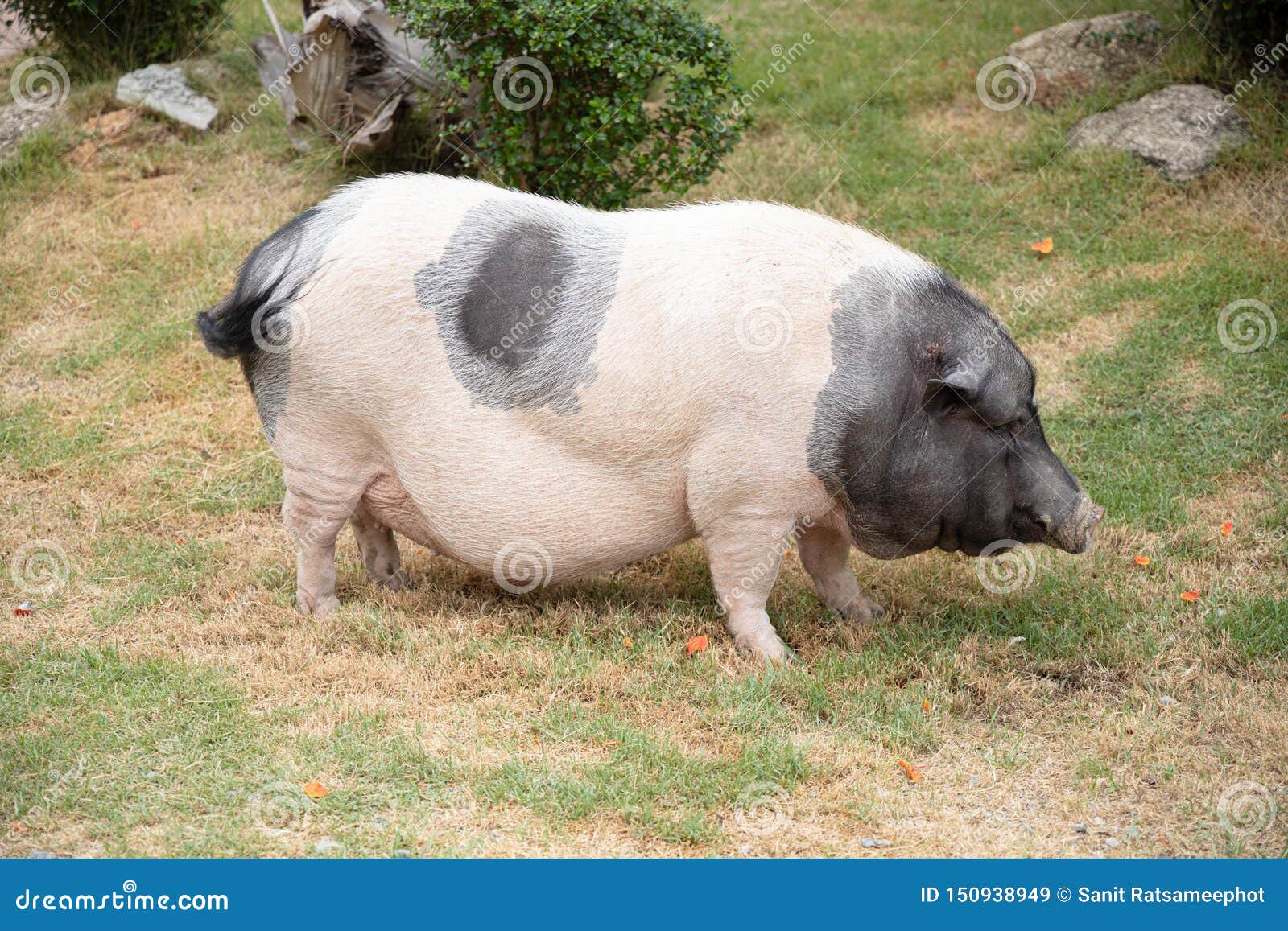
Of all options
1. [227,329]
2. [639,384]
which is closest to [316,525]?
[227,329]

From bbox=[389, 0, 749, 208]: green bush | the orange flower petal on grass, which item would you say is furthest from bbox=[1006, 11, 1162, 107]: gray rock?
the orange flower petal on grass

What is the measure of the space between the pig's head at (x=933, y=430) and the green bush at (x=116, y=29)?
280 inches

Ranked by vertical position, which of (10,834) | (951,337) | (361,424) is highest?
(951,337)

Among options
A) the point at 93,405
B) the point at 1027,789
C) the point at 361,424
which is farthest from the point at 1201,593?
the point at 93,405

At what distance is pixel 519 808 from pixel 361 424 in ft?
5.46

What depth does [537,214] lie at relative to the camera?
206 inches

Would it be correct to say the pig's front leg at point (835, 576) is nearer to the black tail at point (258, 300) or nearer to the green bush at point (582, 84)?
the black tail at point (258, 300)

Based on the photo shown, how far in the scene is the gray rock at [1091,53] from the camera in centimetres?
948

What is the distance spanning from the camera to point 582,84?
755 cm

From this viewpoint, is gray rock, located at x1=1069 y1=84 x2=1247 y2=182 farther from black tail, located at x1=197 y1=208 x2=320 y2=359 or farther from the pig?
black tail, located at x1=197 y1=208 x2=320 y2=359

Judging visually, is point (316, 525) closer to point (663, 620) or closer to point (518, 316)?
point (518, 316)

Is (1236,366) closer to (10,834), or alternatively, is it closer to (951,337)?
(951,337)

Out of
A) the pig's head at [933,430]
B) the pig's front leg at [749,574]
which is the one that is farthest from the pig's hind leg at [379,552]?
the pig's head at [933,430]

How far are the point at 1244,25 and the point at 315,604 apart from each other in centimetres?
727
